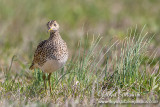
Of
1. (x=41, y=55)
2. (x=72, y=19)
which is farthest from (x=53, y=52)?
(x=72, y=19)

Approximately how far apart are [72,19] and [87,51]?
11.2 ft

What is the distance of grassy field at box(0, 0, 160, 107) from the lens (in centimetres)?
482

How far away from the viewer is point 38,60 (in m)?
5.63

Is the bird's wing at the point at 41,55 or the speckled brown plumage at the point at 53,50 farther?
the bird's wing at the point at 41,55

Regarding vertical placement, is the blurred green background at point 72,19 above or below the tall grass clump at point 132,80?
above

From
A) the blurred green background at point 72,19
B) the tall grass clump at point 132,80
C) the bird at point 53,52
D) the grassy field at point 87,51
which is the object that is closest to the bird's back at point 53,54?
the bird at point 53,52

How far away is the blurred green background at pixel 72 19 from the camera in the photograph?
9148 mm

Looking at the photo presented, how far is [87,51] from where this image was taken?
846cm

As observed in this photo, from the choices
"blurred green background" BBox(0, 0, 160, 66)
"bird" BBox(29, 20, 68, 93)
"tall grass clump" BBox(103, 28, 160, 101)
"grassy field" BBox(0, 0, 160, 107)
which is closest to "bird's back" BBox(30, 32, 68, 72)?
"bird" BBox(29, 20, 68, 93)

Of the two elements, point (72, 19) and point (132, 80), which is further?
point (72, 19)

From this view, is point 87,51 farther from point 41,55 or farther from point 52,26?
point 52,26

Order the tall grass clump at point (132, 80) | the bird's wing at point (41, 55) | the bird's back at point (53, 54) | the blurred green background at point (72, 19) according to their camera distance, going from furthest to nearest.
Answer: the blurred green background at point (72, 19)
the bird's wing at point (41, 55)
the bird's back at point (53, 54)
the tall grass clump at point (132, 80)

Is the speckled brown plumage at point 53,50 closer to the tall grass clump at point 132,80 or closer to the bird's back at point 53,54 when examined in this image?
the bird's back at point 53,54

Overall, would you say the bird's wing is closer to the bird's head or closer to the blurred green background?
the bird's head
